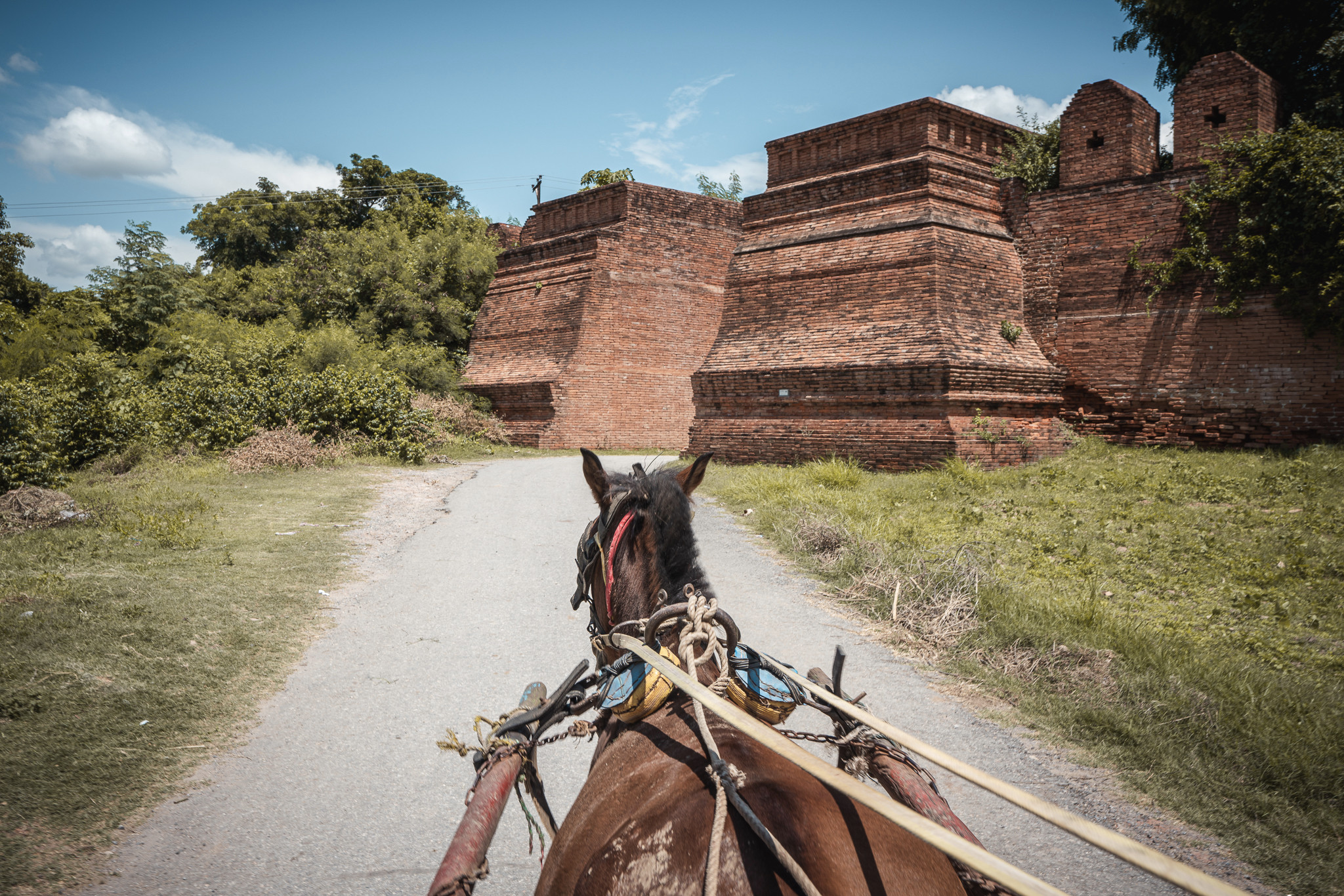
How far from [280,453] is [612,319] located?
10082 mm

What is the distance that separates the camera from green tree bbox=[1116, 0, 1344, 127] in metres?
12.8

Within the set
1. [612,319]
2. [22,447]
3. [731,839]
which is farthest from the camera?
[612,319]

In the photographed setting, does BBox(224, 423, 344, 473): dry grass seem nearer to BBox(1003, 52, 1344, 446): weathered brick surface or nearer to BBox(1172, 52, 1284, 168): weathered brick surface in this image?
BBox(1003, 52, 1344, 446): weathered brick surface

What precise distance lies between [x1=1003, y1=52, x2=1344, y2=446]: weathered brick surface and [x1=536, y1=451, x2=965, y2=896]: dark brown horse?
1170 cm

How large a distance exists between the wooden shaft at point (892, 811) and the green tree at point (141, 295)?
27.0 m

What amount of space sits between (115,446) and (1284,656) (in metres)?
15.2

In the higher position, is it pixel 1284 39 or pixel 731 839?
pixel 1284 39

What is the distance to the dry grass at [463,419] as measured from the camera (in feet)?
66.0

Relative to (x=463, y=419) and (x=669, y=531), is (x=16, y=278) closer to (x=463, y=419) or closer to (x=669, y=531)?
(x=463, y=419)

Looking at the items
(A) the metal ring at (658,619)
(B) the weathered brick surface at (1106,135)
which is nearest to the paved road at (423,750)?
(A) the metal ring at (658,619)

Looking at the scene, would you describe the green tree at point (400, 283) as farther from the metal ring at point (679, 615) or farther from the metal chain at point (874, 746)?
the metal chain at point (874, 746)

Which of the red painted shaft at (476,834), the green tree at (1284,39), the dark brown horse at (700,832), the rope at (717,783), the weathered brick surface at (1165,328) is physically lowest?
the red painted shaft at (476,834)

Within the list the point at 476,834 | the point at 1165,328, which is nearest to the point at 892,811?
the point at 476,834

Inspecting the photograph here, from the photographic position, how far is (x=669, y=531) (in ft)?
7.45
